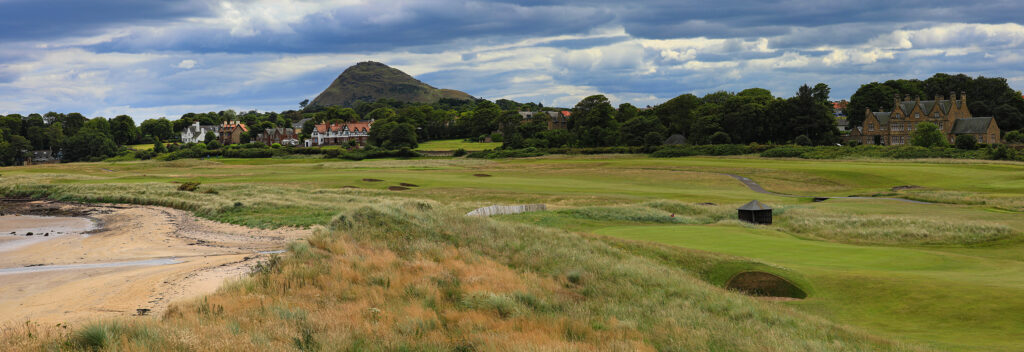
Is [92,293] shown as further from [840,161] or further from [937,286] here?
[840,161]

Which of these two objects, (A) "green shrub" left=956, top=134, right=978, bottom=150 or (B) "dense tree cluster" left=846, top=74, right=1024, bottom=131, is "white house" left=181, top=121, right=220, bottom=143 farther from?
(A) "green shrub" left=956, top=134, right=978, bottom=150

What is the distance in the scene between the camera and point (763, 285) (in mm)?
15953

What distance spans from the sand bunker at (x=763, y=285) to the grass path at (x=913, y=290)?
1.71ft

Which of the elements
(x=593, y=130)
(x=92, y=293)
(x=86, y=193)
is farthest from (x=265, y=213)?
(x=593, y=130)

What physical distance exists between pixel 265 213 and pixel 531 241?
20.1 m

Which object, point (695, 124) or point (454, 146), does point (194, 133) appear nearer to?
point (454, 146)

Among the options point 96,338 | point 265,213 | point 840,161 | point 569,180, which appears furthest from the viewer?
point 840,161

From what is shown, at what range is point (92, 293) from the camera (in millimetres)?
16234

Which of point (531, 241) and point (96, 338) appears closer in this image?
point (96, 338)

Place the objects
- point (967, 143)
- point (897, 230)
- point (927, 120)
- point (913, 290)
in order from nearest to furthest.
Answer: point (913, 290) → point (897, 230) → point (967, 143) → point (927, 120)

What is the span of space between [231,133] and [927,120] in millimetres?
147620

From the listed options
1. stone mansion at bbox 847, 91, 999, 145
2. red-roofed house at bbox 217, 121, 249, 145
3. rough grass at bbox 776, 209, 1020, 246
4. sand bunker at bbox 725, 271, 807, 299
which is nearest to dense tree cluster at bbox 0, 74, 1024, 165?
red-roofed house at bbox 217, 121, 249, 145

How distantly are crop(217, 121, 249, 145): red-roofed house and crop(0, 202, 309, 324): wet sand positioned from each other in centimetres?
12456

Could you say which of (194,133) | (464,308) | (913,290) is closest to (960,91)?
(913,290)
